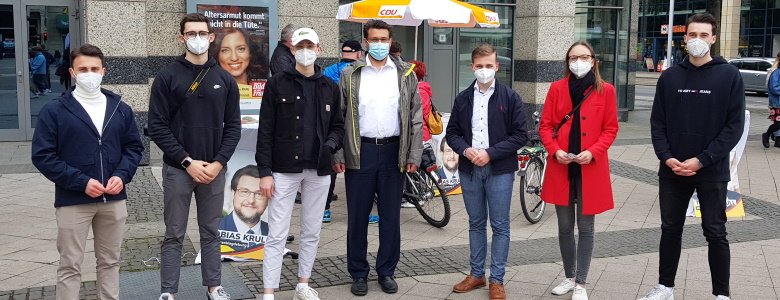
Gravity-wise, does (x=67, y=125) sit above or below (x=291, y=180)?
above

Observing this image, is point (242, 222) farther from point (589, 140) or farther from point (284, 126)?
point (589, 140)

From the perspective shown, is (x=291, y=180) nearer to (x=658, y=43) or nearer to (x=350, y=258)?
(x=350, y=258)

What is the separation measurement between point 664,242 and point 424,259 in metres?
1.98

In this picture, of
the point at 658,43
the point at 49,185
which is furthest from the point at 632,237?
the point at 658,43

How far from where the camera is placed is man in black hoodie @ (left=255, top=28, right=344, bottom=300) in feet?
16.7

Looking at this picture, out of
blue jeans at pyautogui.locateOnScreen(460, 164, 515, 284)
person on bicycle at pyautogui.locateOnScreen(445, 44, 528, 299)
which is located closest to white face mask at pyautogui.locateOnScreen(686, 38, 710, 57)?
person on bicycle at pyautogui.locateOnScreen(445, 44, 528, 299)

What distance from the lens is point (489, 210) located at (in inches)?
217

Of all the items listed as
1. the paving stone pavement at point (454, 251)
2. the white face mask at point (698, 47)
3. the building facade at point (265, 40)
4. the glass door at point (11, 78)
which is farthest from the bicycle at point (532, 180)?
the glass door at point (11, 78)

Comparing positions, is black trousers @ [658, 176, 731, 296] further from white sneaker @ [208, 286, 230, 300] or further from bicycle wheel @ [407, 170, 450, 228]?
white sneaker @ [208, 286, 230, 300]

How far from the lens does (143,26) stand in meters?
10.5

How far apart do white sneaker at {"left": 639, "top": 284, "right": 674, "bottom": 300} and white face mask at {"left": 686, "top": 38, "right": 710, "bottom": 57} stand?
5.25ft

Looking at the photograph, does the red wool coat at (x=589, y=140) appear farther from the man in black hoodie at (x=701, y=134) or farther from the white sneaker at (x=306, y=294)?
the white sneaker at (x=306, y=294)

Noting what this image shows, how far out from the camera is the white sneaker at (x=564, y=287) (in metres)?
5.59

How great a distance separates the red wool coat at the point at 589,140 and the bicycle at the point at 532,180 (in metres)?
2.37
